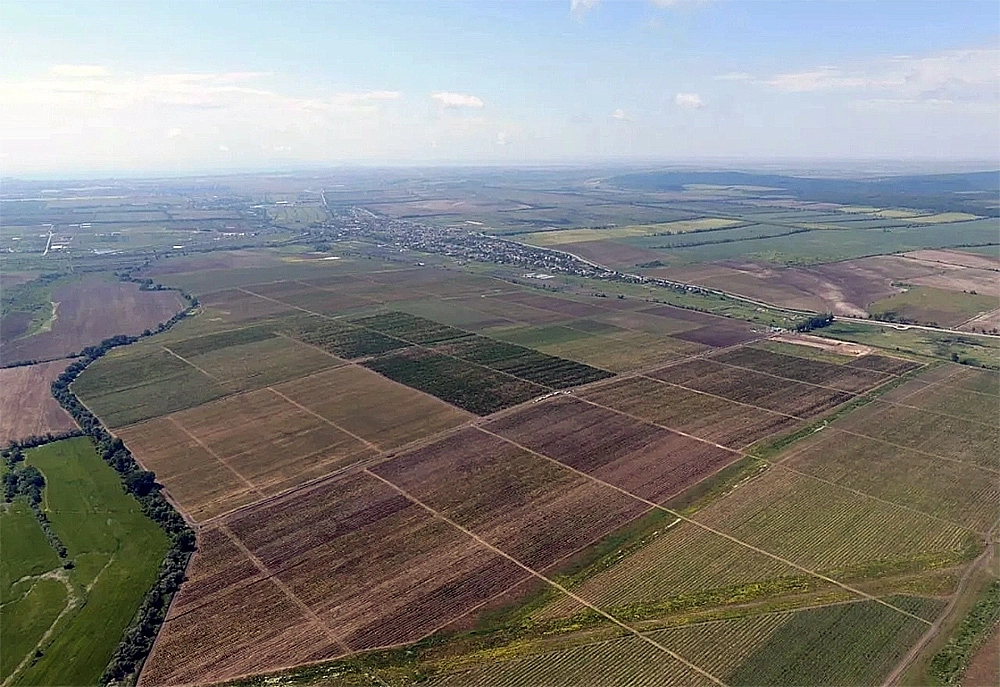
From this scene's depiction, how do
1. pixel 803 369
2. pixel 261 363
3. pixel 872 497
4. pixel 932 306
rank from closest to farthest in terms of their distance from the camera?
pixel 872 497 < pixel 803 369 < pixel 261 363 < pixel 932 306

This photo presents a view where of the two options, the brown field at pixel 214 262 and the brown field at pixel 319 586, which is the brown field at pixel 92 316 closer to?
the brown field at pixel 214 262

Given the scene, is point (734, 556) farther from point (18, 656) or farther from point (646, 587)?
point (18, 656)

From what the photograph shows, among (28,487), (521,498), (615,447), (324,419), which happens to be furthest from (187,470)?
(615,447)

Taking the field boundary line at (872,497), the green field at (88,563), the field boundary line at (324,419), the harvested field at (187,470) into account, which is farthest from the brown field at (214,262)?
the field boundary line at (872,497)

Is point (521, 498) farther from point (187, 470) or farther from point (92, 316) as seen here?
point (92, 316)

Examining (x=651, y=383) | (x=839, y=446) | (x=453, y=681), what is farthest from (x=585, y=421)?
(x=453, y=681)

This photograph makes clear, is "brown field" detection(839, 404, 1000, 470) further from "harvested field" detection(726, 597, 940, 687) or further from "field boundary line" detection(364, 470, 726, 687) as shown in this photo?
"field boundary line" detection(364, 470, 726, 687)
